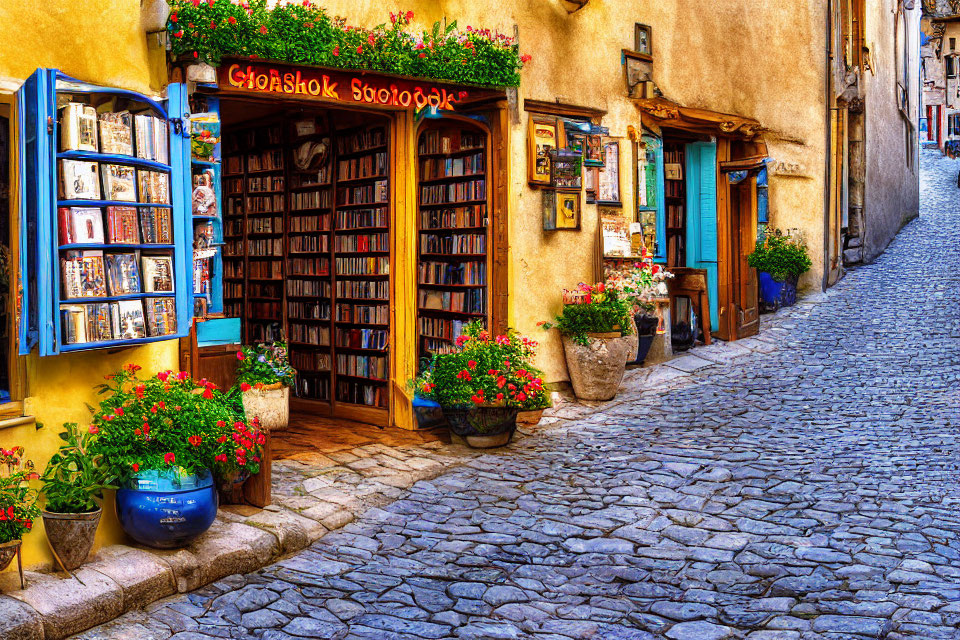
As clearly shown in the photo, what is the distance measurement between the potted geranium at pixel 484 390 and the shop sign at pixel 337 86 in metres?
2.18

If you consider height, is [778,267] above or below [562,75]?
below

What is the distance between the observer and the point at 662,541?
19.4ft

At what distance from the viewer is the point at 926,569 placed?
523 cm

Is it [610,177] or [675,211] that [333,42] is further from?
[675,211]

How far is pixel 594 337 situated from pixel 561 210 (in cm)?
134

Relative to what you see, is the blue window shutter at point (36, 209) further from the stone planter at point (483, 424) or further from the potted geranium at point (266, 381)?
the stone planter at point (483, 424)

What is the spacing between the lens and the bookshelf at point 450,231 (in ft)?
31.1

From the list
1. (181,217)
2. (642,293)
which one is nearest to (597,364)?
(642,293)

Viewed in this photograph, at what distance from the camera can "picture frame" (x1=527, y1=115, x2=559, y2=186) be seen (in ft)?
31.5

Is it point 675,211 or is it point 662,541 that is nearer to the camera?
point 662,541

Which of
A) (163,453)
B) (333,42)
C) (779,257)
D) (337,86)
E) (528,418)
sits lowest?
(528,418)

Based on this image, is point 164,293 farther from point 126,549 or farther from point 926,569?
point 926,569

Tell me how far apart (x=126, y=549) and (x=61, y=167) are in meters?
2.11

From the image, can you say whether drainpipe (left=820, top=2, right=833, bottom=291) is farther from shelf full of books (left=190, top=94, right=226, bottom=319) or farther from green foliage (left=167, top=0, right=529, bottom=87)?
shelf full of books (left=190, top=94, right=226, bottom=319)
